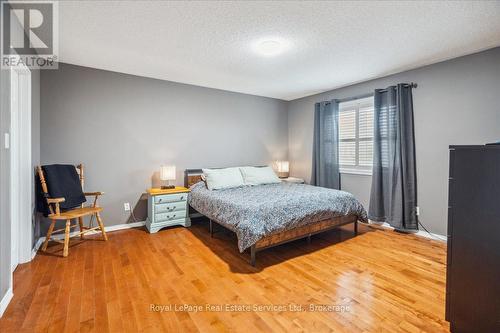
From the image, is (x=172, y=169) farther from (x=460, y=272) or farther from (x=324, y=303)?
(x=460, y=272)

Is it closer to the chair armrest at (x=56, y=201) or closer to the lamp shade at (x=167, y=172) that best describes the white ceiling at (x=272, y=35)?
the lamp shade at (x=167, y=172)

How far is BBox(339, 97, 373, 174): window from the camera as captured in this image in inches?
162

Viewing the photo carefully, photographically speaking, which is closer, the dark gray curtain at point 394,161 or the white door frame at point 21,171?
the white door frame at point 21,171

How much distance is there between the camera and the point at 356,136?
4305 mm

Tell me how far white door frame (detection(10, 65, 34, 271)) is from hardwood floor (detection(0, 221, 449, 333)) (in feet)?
0.73

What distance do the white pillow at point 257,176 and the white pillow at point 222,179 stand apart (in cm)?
13

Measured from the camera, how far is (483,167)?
1.43 meters

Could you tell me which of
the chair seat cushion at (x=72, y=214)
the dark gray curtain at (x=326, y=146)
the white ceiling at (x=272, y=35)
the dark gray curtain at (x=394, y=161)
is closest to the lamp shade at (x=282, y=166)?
the dark gray curtain at (x=326, y=146)

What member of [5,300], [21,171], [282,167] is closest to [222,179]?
[282,167]

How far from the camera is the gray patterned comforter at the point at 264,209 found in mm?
2527

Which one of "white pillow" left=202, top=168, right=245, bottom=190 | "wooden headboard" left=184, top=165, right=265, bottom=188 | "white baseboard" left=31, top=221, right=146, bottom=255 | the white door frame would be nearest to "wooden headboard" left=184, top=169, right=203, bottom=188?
"wooden headboard" left=184, top=165, right=265, bottom=188

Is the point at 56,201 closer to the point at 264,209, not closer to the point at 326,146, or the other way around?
the point at 264,209

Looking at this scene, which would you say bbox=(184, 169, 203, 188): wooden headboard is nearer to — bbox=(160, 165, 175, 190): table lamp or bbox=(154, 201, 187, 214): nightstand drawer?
bbox=(160, 165, 175, 190): table lamp

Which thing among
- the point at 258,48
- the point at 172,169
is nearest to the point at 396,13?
the point at 258,48
